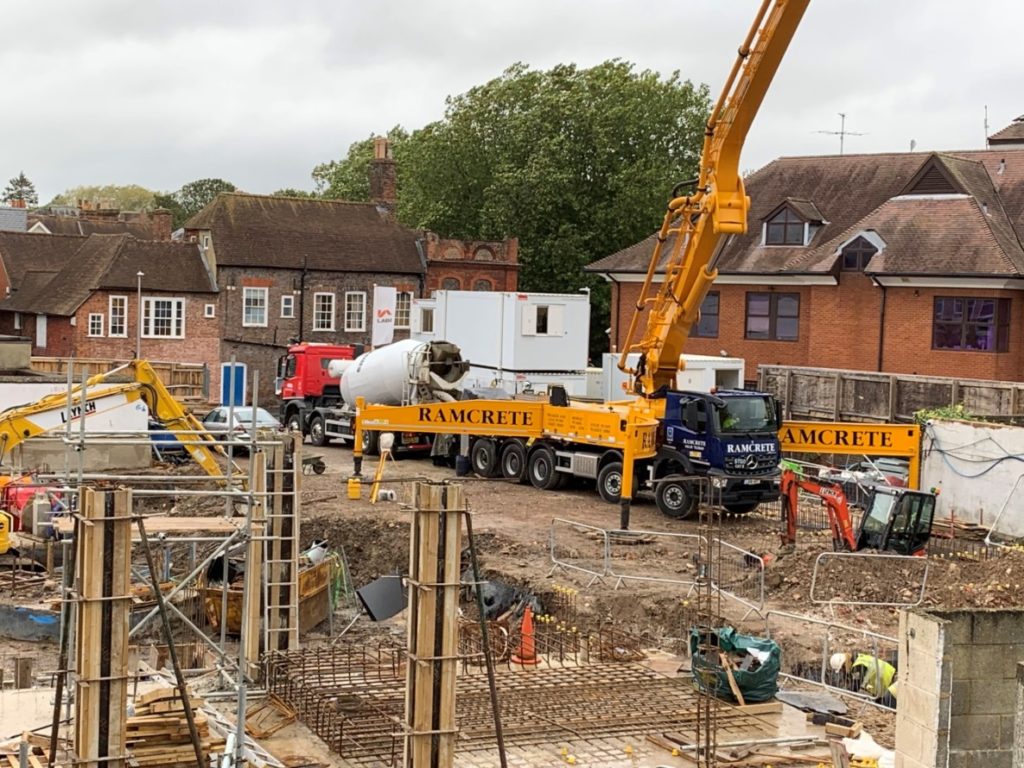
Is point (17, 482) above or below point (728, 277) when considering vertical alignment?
below

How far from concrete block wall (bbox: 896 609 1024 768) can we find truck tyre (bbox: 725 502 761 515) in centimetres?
1523

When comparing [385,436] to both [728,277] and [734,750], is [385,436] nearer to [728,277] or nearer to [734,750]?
[728,277]

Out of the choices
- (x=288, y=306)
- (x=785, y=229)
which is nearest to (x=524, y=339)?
(x=785, y=229)

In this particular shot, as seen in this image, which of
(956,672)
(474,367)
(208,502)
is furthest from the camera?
(474,367)

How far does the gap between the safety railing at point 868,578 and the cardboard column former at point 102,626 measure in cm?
1217

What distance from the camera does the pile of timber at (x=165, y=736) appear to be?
45.5 ft

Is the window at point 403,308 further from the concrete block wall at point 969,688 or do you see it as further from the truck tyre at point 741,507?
the concrete block wall at point 969,688

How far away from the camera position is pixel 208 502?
31062 mm

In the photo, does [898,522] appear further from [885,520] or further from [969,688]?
[969,688]

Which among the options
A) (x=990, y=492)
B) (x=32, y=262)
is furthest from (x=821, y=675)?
(x=32, y=262)

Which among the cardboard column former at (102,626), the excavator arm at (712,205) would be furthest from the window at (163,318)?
the cardboard column former at (102,626)

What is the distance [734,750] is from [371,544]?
12767 mm

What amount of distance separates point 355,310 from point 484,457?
2003 centimetres

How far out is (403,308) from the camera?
2069 inches
